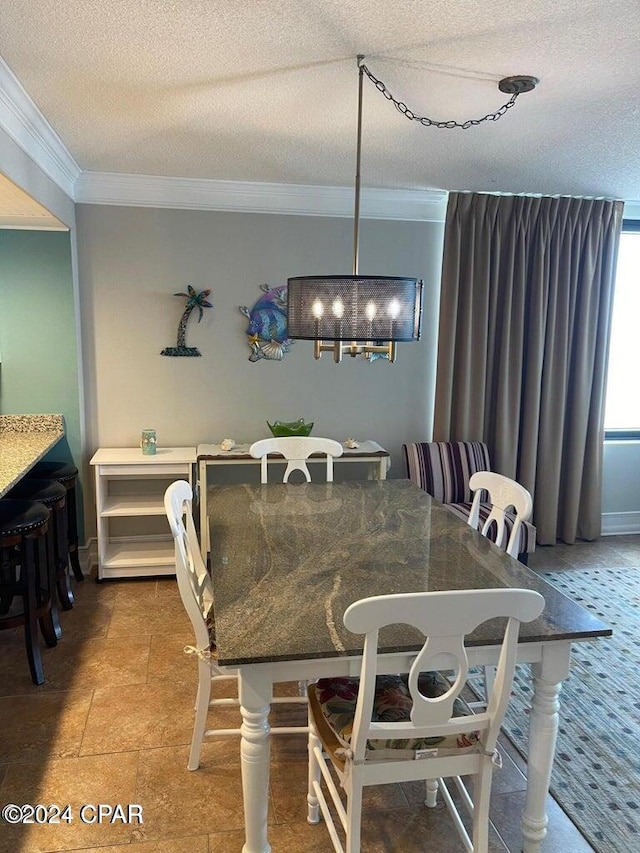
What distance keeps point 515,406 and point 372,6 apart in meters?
2.97

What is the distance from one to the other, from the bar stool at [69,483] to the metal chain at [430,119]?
254 centimetres

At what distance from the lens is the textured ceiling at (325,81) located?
174 cm

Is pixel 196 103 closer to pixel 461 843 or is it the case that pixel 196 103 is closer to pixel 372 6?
pixel 372 6

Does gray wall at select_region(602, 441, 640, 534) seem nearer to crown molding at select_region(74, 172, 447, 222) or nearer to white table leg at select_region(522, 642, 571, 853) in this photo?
crown molding at select_region(74, 172, 447, 222)

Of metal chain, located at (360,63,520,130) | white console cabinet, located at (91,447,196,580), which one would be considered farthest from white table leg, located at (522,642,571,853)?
white console cabinet, located at (91,447,196,580)

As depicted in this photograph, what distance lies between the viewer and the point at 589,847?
6.08 ft

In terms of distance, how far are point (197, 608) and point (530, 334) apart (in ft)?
10.4

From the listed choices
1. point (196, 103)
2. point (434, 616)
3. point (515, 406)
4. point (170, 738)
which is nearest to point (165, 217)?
point (196, 103)

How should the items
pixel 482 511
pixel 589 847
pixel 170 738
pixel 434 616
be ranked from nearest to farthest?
pixel 434 616 → pixel 589 847 → pixel 170 738 → pixel 482 511

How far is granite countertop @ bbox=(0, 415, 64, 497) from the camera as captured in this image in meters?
2.75

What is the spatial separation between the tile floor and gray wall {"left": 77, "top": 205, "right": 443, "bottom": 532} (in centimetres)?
152

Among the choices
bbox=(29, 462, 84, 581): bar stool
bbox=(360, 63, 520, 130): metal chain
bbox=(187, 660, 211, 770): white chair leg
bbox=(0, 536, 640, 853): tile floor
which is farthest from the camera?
bbox=(29, 462, 84, 581): bar stool

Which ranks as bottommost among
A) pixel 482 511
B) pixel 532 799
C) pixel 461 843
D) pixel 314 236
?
pixel 461 843

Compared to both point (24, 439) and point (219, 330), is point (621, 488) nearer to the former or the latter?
point (219, 330)
